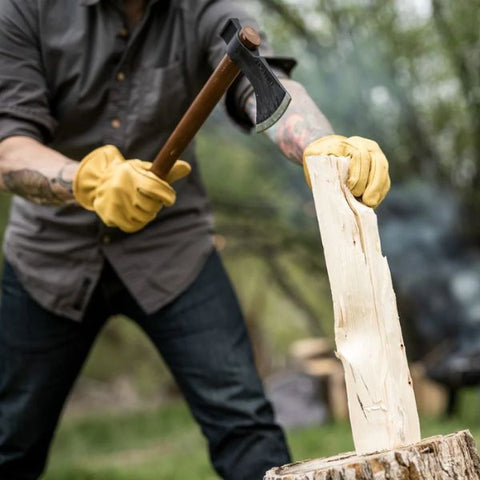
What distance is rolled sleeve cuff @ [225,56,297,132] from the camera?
2.55 m

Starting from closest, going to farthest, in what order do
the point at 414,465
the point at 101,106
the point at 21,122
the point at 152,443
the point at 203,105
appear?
the point at 414,465 < the point at 203,105 < the point at 21,122 < the point at 101,106 < the point at 152,443

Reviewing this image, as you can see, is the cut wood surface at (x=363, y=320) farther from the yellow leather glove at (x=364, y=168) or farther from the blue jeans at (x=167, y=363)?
the blue jeans at (x=167, y=363)

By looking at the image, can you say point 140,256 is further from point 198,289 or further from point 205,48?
point 205,48

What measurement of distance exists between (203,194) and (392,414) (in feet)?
3.76

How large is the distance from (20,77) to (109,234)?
55cm

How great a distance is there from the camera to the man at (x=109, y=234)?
2502 mm

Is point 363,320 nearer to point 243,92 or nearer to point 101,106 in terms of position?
point 243,92

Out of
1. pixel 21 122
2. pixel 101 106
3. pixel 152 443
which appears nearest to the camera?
pixel 21 122

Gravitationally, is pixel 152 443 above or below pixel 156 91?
below

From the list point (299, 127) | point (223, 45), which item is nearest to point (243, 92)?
point (223, 45)

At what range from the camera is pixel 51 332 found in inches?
105

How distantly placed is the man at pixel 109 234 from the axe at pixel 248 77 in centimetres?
33

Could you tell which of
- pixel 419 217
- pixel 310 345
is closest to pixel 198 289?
pixel 419 217

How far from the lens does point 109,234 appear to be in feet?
8.79
